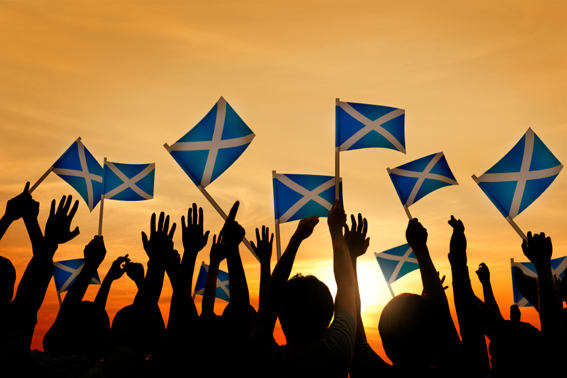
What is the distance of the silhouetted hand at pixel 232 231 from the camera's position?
16.9 feet

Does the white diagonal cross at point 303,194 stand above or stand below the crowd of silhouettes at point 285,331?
above

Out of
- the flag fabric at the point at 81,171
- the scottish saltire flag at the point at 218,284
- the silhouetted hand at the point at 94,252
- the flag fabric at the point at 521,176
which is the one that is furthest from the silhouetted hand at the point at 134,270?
the scottish saltire flag at the point at 218,284

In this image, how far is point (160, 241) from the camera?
16.3 feet

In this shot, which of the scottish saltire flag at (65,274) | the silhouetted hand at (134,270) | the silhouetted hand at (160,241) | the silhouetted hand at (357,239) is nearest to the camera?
the silhouetted hand at (160,241)

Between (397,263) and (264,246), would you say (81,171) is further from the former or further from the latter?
(397,263)

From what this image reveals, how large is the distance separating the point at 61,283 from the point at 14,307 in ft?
41.5

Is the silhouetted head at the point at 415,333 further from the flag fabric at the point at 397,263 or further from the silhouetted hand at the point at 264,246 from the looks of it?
the flag fabric at the point at 397,263

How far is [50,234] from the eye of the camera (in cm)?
443

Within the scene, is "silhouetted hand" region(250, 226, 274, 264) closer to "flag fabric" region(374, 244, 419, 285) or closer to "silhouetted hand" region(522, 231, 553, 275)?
"silhouetted hand" region(522, 231, 553, 275)

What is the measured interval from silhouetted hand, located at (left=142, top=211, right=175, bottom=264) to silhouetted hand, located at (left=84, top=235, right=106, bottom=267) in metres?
0.88

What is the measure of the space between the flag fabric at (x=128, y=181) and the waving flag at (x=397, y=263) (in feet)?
24.0

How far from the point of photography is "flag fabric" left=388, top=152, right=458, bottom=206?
11.5 metres

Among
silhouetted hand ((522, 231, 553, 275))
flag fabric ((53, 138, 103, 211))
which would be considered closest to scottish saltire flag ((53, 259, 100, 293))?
flag fabric ((53, 138, 103, 211))

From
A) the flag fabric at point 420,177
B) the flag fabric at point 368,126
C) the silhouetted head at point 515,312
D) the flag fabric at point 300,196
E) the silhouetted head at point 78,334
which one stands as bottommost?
the silhouetted head at point 515,312
